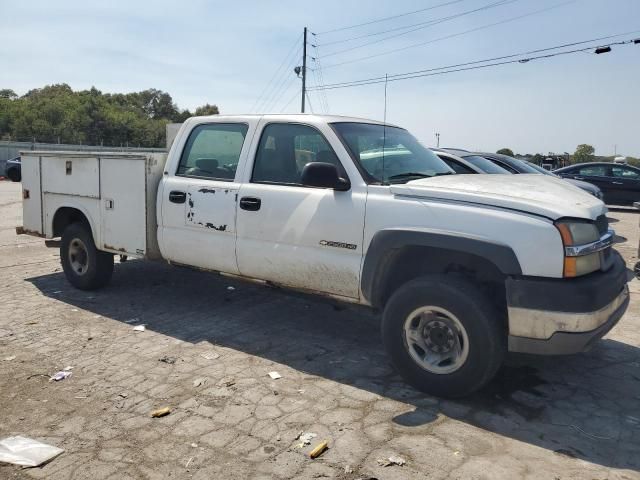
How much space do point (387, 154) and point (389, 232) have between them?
928mm

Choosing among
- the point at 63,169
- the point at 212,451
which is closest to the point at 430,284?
the point at 212,451

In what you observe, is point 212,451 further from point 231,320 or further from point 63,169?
point 63,169

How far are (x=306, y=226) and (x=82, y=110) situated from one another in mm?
89061

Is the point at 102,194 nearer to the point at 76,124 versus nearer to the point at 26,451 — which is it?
the point at 26,451

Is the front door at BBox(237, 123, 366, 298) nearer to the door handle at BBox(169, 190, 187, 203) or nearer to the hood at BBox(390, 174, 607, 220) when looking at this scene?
the hood at BBox(390, 174, 607, 220)

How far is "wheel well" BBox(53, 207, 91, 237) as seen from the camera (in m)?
6.25

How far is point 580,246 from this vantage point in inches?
127

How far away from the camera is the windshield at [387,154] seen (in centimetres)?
413

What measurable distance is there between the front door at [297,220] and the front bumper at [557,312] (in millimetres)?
1177

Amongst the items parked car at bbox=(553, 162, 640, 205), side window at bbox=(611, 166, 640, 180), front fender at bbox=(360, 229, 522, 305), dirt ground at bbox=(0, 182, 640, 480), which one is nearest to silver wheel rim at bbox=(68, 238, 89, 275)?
dirt ground at bbox=(0, 182, 640, 480)

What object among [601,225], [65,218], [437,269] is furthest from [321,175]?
[65,218]

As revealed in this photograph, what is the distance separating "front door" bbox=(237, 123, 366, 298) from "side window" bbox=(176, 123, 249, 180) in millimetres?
290

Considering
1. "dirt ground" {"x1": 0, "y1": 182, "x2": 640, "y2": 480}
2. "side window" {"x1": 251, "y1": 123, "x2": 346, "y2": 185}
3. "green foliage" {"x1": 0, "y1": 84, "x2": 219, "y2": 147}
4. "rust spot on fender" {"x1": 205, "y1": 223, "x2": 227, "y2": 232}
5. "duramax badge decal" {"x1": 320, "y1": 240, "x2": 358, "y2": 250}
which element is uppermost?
"green foliage" {"x1": 0, "y1": 84, "x2": 219, "y2": 147}

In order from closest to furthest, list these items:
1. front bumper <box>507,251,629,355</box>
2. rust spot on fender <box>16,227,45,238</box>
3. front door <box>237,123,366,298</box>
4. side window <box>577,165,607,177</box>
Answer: front bumper <box>507,251,629,355</box>, front door <box>237,123,366,298</box>, rust spot on fender <box>16,227,45,238</box>, side window <box>577,165,607,177</box>
